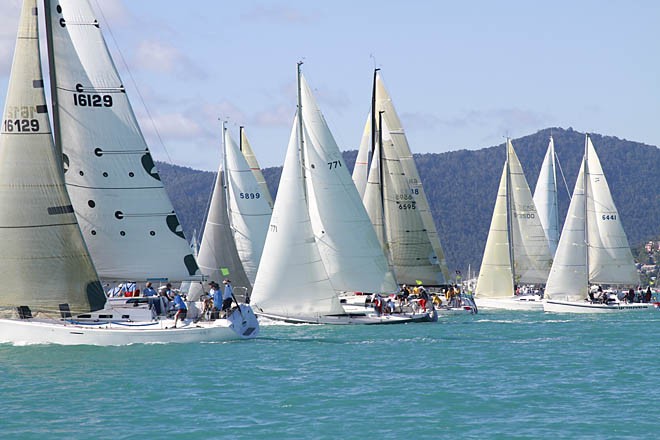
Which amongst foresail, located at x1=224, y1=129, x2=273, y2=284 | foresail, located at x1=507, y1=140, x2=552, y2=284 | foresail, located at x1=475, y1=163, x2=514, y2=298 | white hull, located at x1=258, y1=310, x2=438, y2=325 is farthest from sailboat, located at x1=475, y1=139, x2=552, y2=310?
white hull, located at x1=258, y1=310, x2=438, y2=325

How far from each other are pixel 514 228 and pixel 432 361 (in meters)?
→ 37.9

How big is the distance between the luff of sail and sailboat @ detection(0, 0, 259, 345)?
0.02 m

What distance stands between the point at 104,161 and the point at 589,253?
31949 mm

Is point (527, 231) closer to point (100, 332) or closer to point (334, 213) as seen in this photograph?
point (334, 213)

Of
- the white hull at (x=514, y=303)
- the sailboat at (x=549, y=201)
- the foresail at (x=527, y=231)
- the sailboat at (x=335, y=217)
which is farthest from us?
the sailboat at (x=549, y=201)

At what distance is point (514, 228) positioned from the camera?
65375mm

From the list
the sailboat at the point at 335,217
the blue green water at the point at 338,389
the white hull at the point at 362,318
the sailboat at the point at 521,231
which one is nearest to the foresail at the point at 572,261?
the sailboat at the point at 521,231

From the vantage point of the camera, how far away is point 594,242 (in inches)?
2211

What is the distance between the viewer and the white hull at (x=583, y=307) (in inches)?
2080

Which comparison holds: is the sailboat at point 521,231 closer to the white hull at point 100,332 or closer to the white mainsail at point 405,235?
the white mainsail at point 405,235

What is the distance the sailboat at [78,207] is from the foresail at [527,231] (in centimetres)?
3637

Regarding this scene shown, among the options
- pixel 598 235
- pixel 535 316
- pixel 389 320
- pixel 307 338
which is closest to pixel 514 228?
pixel 598 235

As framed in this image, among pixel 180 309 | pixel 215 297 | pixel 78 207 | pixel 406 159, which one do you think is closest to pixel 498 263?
pixel 406 159

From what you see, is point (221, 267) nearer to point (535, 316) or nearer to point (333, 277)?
point (333, 277)
